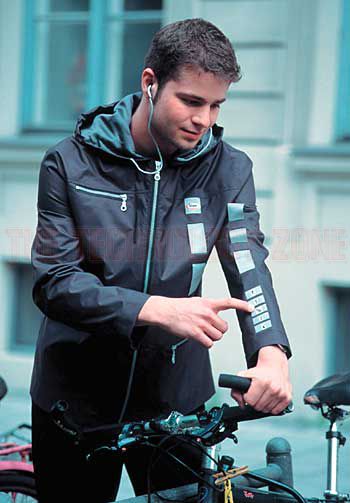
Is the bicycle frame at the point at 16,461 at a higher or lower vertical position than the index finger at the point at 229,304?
lower

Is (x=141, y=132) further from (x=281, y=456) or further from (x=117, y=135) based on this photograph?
(x=281, y=456)

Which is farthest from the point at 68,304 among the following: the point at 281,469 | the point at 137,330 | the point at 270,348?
the point at 281,469

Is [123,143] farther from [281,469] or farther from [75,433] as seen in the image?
[281,469]

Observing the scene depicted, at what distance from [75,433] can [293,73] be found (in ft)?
15.7

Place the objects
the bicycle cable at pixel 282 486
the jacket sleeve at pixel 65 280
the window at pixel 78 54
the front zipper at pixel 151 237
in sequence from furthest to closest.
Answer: the window at pixel 78 54 → the bicycle cable at pixel 282 486 → the front zipper at pixel 151 237 → the jacket sleeve at pixel 65 280

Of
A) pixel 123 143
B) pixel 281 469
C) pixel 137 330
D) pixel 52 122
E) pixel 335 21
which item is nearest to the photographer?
pixel 137 330

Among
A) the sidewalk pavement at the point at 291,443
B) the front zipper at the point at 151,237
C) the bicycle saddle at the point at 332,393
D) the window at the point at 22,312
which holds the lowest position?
the sidewalk pavement at the point at 291,443

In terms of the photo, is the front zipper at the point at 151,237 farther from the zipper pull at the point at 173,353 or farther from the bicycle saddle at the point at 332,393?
the bicycle saddle at the point at 332,393

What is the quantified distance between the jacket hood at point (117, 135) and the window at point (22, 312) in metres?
5.62

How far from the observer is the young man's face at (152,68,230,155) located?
8.38 ft

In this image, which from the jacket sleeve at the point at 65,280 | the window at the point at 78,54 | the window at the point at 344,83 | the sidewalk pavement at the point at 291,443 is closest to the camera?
the jacket sleeve at the point at 65,280

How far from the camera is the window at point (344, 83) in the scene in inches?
281

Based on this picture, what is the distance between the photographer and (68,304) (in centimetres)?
253

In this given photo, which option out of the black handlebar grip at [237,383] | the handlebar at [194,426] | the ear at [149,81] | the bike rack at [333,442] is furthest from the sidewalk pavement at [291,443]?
the ear at [149,81]
